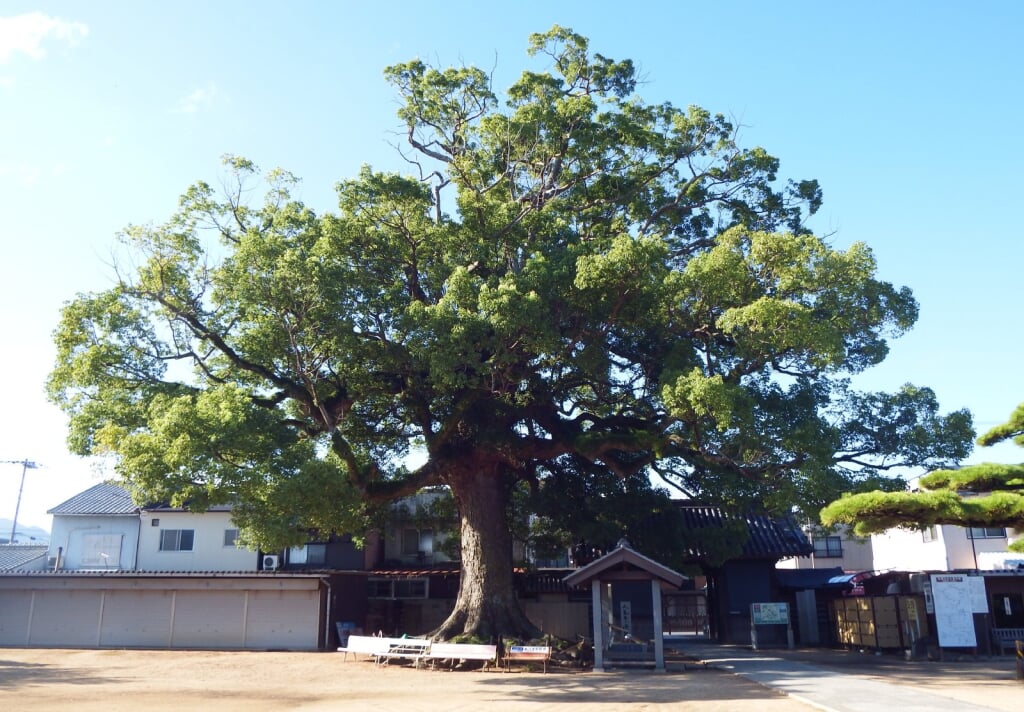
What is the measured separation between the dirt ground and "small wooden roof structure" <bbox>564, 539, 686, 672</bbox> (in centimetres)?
75

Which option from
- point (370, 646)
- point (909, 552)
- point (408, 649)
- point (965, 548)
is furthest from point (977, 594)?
point (370, 646)

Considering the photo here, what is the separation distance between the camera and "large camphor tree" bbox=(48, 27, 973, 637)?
56.1 ft

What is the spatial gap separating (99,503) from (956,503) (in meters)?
34.7

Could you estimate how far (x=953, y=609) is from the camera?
2148 centimetres

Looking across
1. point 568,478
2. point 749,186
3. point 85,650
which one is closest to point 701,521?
point 568,478

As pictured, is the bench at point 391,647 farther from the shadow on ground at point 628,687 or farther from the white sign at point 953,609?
the white sign at point 953,609

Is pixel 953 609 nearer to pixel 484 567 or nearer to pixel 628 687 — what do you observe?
pixel 628 687

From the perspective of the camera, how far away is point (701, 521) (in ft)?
104

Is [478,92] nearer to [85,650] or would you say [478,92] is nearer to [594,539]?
[594,539]

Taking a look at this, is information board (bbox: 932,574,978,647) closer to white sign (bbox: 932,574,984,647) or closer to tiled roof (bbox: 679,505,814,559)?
white sign (bbox: 932,574,984,647)

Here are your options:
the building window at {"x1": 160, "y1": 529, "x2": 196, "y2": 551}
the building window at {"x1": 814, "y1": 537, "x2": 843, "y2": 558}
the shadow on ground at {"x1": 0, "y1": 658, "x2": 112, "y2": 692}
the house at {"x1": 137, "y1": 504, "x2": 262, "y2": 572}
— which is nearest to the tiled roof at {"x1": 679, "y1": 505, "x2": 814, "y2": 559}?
the building window at {"x1": 814, "y1": 537, "x2": 843, "y2": 558}

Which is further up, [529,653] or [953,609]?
[953,609]

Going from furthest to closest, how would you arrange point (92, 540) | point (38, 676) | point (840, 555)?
point (840, 555)
point (92, 540)
point (38, 676)

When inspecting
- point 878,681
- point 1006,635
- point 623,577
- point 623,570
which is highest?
point 623,570
